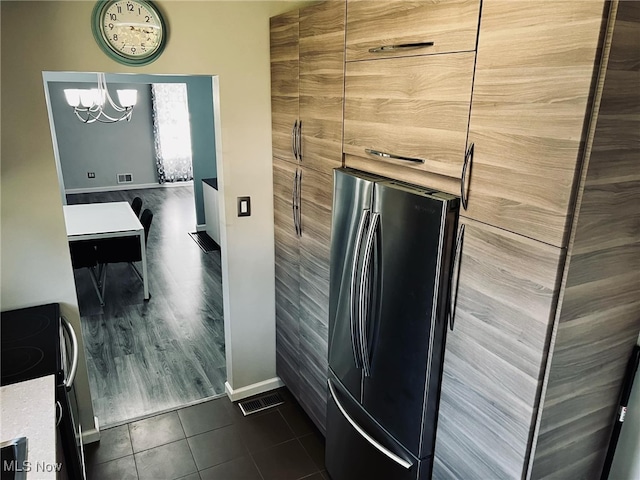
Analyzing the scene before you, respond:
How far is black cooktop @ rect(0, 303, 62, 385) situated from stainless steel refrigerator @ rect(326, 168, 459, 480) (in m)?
1.23

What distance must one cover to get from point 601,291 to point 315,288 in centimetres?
144

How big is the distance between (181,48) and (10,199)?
1098 mm

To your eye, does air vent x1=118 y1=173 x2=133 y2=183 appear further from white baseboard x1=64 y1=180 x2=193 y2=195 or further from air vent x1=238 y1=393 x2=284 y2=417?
air vent x1=238 y1=393 x2=284 y2=417

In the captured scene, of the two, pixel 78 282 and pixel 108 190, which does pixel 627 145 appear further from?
pixel 108 190

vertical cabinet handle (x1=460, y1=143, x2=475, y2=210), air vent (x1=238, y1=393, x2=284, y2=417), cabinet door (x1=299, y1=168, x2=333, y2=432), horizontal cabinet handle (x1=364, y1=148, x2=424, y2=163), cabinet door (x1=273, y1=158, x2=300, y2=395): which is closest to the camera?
vertical cabinet handle (x1=460, y1=143, x2=475, y2=210)

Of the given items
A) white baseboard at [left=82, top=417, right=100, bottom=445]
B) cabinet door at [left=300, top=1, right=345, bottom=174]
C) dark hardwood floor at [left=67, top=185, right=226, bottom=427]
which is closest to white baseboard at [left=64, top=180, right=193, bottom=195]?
dark hardwood floor at [left=67, top=185, right=226, bottom=427]

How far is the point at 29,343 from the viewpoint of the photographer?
6.83ft

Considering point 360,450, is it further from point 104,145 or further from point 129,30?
point 104,145

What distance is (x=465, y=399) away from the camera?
1583 millimetres

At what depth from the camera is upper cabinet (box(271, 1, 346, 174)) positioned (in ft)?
6.73

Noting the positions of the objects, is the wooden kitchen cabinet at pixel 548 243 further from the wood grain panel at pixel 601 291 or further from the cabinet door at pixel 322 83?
the cabinet door at pixel 322 83

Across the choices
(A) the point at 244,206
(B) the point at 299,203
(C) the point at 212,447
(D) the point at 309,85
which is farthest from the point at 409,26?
(C) the point at 212,447

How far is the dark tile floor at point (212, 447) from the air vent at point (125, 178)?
25.2 feet

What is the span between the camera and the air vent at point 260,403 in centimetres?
301
